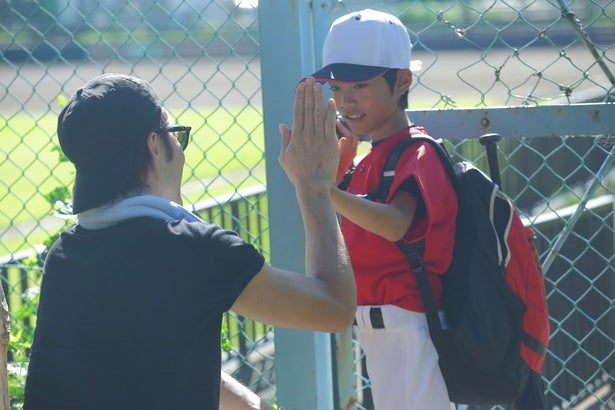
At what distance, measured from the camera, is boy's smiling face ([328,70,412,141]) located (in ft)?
8.71

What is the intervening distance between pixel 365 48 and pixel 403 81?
0.16 m

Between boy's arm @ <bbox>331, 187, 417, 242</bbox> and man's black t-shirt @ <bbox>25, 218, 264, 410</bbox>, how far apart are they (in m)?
0.42

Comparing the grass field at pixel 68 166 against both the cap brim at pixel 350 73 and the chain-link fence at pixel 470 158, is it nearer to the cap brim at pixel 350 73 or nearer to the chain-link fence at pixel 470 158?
the chain-link fence at pixel 470 158

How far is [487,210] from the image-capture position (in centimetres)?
254

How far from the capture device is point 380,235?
248 cm

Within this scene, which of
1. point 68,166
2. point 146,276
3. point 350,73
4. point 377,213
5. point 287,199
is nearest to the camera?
point 146,276

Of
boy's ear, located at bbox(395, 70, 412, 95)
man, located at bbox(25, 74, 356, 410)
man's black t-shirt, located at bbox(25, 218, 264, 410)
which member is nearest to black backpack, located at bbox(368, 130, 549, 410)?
boy's ear, located at bbox(395, 70, 412, 95)

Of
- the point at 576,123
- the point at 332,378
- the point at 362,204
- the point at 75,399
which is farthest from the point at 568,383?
the point at 75,399

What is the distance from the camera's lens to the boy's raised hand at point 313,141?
2238 mm

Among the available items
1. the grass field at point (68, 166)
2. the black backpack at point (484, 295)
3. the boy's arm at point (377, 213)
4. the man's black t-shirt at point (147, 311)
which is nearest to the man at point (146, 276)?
the man's black t-shirt at point (147, 311)

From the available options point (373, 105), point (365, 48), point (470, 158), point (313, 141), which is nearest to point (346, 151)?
point (373, 105)

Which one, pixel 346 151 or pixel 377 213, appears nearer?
pixel 377 213

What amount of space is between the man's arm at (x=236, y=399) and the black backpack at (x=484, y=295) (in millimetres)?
506

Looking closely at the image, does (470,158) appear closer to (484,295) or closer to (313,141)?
(484,295)
